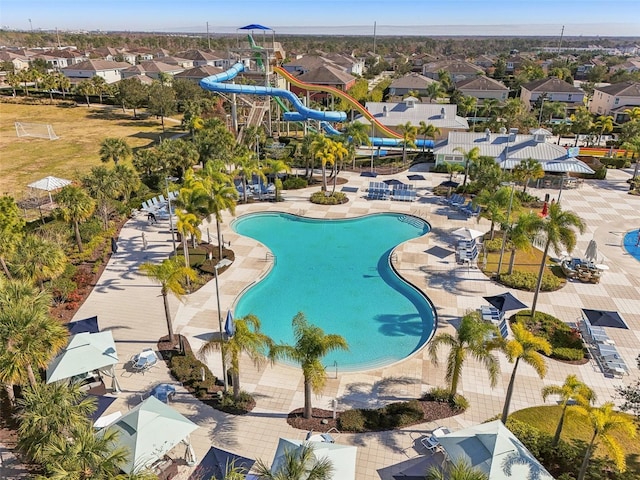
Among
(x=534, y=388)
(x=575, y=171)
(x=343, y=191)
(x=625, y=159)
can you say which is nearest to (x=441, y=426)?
(x=534, y=388)

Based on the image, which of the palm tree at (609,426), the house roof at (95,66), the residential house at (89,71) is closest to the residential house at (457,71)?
the house roof at (95,66)

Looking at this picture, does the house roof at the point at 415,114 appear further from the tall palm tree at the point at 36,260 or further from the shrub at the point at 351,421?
the shrub at the point at 351,421

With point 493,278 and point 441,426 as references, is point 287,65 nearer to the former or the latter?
point 493,278

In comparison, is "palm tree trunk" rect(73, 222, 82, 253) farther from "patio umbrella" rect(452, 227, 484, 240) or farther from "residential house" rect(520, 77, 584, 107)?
"residential house" rect(520, 77, 584, 107)

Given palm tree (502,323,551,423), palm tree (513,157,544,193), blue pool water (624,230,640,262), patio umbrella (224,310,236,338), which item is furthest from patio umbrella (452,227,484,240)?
patio umbrella (224,310,236,338)

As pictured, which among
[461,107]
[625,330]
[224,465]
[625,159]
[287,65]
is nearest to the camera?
[224,465]

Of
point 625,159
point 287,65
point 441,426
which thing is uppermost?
point 287,65

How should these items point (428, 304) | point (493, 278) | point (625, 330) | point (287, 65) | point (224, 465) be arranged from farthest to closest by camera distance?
point (287, 65), point (493, 278), point (428, 304), point (625, 330), point (224, 465)
